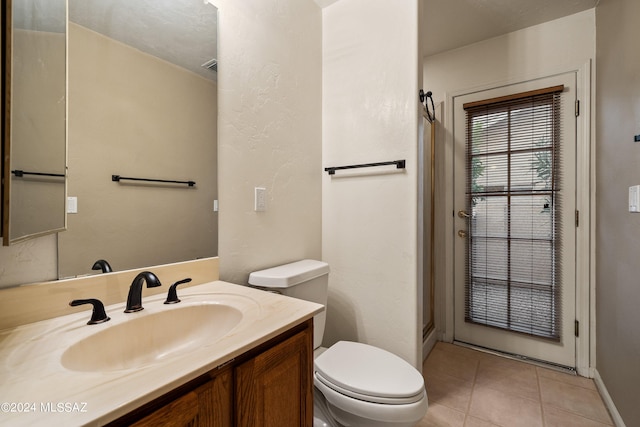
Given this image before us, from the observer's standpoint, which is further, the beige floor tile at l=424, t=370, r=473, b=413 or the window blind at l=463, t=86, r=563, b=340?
the window blind at l=463, t=86, r=563, b=340

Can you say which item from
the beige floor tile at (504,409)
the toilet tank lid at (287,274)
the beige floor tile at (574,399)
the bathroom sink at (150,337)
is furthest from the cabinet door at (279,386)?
the beige floor tile at (574,399)

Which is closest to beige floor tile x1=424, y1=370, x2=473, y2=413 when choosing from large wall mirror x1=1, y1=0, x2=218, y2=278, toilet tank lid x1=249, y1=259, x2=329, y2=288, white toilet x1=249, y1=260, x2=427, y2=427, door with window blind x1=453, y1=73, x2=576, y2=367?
door with window blind x1=453, y1=73, x2=576, y2=367

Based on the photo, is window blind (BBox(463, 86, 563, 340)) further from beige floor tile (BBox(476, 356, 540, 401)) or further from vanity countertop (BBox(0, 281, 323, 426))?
vanity countertop (BBox(0, 281, 323, 426))

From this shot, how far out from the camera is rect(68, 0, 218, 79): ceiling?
0.89 meters

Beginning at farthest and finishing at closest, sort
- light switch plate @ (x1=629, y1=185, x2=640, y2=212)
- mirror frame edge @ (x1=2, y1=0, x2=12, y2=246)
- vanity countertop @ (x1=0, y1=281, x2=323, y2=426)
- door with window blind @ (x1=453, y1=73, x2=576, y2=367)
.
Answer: door with window blind @ (x1=453, y1=73, x2=576, y2=367) < light switch plate @ (x1=629, y1=185, x2=640, y2=212) < mirror frame edge @ (x1=2, y1=0, x2=12, y2=246) < vanity countertop @ (x1=0, y1=281, x2=323, y2=426)

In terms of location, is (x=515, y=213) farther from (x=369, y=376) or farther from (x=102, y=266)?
(x=102, y=266)

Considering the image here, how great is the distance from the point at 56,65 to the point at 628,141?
229 cm

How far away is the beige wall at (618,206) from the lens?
4.20 feet

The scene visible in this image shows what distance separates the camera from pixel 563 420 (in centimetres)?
152

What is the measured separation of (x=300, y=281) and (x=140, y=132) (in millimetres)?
880

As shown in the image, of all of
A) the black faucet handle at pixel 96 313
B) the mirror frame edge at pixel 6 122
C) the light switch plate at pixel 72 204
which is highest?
the mirror frame edge at pixel 6 122

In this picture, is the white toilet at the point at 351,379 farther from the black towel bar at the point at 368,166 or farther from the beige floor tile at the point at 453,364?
the beige floor tile at the point at 453,364

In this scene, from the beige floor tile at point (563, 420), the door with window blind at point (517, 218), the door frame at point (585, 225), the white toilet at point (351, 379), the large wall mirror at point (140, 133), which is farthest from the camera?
the door with window blind at point (517, 218)

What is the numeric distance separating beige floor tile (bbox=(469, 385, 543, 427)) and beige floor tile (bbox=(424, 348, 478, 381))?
0.17m
